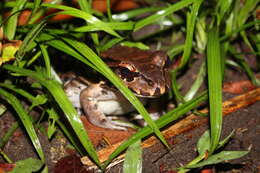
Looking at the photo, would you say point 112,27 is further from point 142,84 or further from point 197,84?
point 197,84

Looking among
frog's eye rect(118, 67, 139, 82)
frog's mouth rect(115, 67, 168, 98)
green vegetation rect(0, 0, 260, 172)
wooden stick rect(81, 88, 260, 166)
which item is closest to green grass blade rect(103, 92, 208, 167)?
green vegetation rect(0, 0, 260, 172)

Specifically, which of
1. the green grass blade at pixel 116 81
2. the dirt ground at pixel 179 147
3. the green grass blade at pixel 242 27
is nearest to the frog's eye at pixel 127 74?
the green grass blade at pixel 116 81

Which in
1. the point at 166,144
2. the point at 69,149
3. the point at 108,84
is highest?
the point at 108,84

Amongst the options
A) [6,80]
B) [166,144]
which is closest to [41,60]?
[6,80]

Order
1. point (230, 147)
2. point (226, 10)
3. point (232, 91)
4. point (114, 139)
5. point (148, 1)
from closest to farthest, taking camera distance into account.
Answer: point (230, 147) → point (114, 139) → point (226, 10) → point (232, 91) → point (148, 1)

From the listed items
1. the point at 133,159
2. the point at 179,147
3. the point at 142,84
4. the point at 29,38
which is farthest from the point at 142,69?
the point at 29,38

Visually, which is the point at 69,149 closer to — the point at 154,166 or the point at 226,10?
the point at 154,166

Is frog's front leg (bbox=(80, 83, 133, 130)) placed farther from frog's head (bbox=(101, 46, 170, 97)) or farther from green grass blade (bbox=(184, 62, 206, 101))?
green grass blade (bbox=(184, 62, 206, 101))
